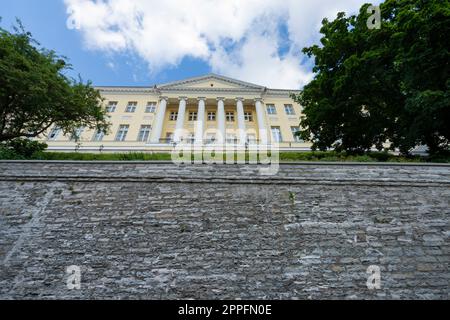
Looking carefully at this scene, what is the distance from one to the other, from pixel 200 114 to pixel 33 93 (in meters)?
20.0

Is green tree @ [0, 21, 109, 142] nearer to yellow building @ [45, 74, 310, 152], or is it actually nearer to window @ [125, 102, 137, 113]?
yellow building @ [45, 74, 310, 152]

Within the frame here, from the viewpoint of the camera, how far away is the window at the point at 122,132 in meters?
28.5

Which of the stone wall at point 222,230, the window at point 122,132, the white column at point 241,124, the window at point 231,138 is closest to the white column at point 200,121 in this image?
the window at point 231,138

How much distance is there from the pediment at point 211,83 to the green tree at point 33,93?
19.2 m

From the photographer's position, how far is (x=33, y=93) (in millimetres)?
10789

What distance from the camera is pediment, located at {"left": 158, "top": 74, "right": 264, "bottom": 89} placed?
1298 inches

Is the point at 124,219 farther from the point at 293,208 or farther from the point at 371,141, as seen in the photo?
the point at 371,141

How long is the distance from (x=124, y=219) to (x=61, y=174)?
269 cm

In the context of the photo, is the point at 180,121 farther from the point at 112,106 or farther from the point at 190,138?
the point at 112,106

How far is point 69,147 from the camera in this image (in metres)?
24.9

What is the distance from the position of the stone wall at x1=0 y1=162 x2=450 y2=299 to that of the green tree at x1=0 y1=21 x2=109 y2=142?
493cm

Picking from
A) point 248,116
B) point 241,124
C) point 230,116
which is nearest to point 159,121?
point 230,116

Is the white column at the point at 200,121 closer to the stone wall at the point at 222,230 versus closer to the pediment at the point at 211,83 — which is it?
the pediment at the point at 211,83
